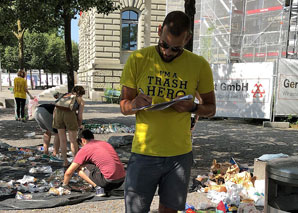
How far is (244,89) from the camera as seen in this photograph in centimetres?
1221

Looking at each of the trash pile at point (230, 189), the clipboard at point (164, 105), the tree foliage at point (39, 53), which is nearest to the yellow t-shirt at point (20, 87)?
the trash pile at point (230, 189)

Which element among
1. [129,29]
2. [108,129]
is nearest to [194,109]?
[108,129]

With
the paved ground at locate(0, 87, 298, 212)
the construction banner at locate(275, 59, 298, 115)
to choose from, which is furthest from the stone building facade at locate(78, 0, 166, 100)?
the construction banner at locate(275, 59, 298, 115)

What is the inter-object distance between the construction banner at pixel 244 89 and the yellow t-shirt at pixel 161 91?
10.4 meters

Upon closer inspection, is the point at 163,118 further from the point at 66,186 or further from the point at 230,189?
the point at 66,186

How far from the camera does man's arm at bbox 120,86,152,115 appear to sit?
77.7 inches

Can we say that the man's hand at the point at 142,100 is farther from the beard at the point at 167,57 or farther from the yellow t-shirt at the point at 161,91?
the beard at the point at 167,57

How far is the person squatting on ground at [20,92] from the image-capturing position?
1089 cm

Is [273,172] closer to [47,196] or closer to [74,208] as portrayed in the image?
[74,208]

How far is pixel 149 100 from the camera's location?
6.48 ft

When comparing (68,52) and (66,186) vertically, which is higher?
(68,52)

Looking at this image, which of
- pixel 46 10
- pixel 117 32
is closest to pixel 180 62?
pixel 46 10

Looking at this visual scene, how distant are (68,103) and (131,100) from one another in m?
3.67

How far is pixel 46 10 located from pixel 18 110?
360cm
